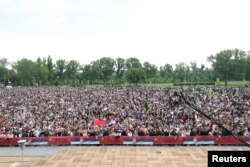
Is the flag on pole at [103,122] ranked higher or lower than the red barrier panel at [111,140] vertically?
higher

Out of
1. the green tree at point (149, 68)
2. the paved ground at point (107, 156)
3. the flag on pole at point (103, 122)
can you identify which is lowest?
the paved ground at point (107, 156)

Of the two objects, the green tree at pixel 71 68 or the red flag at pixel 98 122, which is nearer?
the red flag at pixel 98 122

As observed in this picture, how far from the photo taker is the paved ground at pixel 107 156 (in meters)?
19.9

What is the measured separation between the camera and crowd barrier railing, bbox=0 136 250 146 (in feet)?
80.1

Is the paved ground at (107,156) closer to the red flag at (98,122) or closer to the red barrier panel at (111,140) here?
the red barrier panel at (111,140)

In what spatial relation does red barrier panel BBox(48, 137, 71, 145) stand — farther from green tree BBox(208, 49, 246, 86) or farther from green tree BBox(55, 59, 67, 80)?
green tree BBox(55, 59, 67, 80)

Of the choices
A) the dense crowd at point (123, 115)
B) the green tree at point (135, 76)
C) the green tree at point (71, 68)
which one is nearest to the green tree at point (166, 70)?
the green tree at point (135, 76)

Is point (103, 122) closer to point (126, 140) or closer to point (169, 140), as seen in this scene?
point (126, 140)

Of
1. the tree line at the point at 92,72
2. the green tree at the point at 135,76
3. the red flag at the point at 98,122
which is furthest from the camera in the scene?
the tree line at the point at 92,72

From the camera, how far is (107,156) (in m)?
21.6

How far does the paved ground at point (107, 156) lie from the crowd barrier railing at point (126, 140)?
0.60 metres

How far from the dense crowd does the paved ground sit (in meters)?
1.86

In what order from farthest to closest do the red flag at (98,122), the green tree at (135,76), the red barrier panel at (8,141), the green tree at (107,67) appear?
the green tree at (107,67) → the green tree at (135,76) → the red flag at (98,122) → the red barrier panel at (8,141)

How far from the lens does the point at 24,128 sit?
89.0 ft
